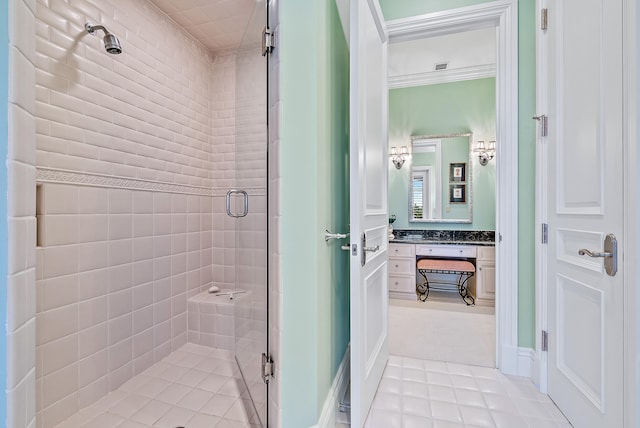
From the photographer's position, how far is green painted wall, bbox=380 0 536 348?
182 cm

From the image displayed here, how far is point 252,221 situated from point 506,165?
1638mm

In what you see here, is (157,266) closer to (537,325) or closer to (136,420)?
(136,420)

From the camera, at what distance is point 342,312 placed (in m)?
1.72

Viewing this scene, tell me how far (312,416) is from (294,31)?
158 cm

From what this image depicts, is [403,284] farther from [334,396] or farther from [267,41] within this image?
[267,41]

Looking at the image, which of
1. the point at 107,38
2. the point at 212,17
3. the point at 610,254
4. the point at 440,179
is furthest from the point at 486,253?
the point at 107,38

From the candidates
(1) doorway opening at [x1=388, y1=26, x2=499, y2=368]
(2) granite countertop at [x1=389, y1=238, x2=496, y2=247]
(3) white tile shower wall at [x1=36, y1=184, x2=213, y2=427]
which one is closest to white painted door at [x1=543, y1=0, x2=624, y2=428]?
(1) doorway opening at [x1=388, y1=26, x2=499, y2=368]

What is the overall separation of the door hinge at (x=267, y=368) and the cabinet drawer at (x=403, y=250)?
2.62m

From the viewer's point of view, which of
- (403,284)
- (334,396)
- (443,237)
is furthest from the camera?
(443,237)

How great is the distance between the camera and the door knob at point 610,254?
3.67 ft

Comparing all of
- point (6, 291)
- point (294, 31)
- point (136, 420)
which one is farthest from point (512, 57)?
point (136, 420)

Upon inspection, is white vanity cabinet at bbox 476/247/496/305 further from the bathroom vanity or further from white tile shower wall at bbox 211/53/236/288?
white tile shower wall at bbox 211/53/236/288

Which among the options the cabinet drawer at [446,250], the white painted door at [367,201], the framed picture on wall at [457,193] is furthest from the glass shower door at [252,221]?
the framed picture on wall at [457,193]

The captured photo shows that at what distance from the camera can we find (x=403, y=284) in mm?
3578
